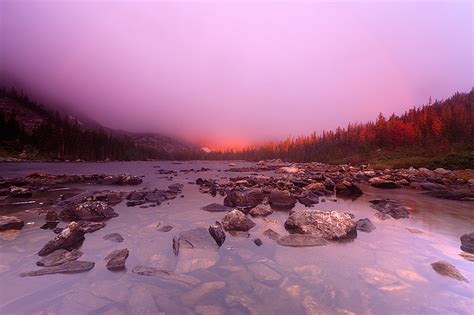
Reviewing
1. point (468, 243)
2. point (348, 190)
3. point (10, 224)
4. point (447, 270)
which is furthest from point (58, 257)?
point (348, 190)

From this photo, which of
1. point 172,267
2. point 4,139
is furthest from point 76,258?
point 4,139

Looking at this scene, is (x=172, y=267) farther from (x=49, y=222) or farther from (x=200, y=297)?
(x=49, y=222)

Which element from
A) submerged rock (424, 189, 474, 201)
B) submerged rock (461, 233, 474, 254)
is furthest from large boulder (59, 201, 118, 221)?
submerged rock (424, 189, 474, 201)

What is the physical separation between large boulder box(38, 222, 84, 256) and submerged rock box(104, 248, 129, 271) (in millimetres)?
1731

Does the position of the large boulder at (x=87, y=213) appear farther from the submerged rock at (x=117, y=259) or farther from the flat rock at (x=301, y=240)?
the flat rock at (x=301, y=240)

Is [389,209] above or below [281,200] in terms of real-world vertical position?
below

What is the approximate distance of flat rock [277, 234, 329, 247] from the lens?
8.68 meters

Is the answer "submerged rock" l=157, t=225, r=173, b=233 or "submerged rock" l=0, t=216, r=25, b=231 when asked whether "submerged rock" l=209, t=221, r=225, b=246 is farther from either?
"submerged rock" l=0, t=216, r=25, b=231

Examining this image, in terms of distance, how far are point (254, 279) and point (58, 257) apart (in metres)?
6.06

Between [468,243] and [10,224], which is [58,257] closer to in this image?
[10,224]

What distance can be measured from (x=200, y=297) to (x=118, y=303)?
5.92ft

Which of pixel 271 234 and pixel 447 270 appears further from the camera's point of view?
pixel 271 234

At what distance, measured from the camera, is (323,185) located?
23156 millimetres

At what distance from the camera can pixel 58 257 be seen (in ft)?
23.4
